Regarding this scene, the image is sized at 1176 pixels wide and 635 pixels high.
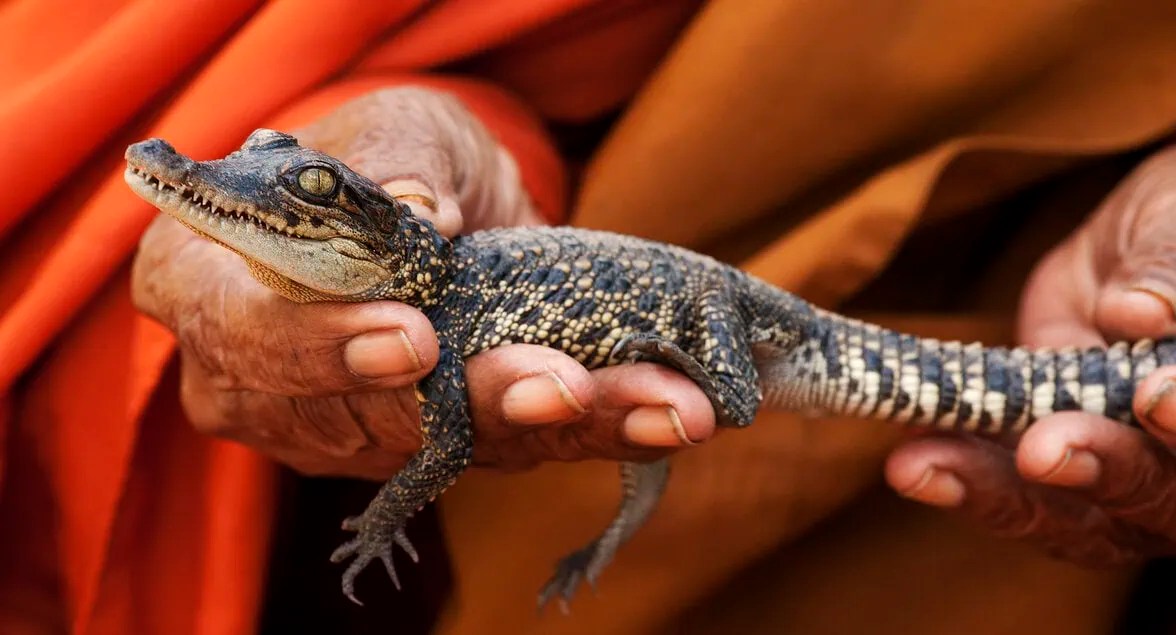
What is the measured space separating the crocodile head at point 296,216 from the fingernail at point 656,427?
0.26 meters

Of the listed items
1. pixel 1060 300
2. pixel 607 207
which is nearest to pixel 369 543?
pixel 607 207

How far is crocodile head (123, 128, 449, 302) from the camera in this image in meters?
0.78

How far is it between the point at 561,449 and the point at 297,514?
0.75 meters

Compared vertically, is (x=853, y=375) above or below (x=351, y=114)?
below

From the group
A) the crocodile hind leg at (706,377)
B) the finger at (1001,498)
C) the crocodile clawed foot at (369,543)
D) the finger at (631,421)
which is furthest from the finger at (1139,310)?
the crocodile clawed foot at (369,543)

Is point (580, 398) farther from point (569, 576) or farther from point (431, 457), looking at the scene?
point (569, 576)

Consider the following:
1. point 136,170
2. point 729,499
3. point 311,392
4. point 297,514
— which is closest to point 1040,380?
point 729,499

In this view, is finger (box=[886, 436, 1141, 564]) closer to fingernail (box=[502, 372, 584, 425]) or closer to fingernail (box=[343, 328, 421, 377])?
fingernail (box=[502, 372, 584, 425])

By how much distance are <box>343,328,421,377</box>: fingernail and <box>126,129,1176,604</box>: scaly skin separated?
59mm

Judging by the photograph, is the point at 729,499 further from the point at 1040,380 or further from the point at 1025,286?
the point at 1025,286

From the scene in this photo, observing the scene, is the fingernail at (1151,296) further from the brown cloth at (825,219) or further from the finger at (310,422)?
the finger at (310,422)

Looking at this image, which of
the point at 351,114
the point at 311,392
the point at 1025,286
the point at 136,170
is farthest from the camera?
the point at 1025,286

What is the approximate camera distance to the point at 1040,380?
119 centimetres

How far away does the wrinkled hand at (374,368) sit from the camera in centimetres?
89
